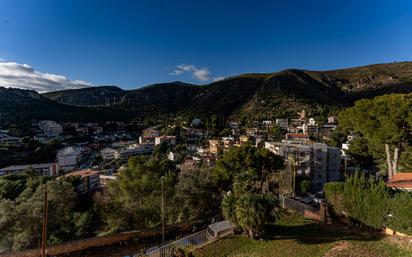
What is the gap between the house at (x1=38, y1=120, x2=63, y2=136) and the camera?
263 ft

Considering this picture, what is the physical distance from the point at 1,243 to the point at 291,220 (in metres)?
15.6

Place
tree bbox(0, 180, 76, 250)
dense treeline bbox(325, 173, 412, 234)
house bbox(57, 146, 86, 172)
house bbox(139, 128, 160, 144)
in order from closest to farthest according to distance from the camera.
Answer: dense treeline bbox(325, 173, 412, 234)
tree bbox(0, 180, 76, 250)
house bbox(57, 146, 86, 172)
house bbox(139, 128, 160, 144)

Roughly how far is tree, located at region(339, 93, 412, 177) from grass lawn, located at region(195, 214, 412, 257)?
9.18m

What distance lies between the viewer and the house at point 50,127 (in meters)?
80.0

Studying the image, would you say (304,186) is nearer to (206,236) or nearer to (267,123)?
(206,236)

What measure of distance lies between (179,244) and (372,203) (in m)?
8.55

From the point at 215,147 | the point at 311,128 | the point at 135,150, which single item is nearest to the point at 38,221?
the point at 215,147

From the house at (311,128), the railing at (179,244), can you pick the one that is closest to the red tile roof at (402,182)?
the railing at (179,244)

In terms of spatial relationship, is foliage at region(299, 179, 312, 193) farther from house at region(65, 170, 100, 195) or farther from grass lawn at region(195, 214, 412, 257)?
house at region(65, 170, 100, 195)

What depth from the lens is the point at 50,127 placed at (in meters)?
81.5

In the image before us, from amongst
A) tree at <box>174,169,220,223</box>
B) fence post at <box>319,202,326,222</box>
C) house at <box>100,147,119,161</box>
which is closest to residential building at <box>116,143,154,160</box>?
house at <box>100,147,119,161</box>

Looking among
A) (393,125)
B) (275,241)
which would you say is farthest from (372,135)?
(275,241)

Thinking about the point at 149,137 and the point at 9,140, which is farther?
the point at 149,137

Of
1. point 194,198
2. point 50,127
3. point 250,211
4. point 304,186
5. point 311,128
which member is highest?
point 311,128
